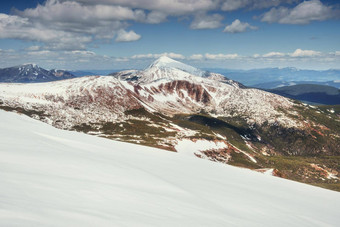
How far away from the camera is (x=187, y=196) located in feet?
36.6

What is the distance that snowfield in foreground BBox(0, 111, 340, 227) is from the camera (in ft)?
19.9

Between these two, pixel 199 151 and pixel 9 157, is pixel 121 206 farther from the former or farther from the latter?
pixel 199 151

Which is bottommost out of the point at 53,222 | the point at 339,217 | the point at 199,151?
the point at 199,151

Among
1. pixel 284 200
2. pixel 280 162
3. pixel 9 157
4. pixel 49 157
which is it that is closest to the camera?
pixel 9 157

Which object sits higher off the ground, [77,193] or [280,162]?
[77,193]

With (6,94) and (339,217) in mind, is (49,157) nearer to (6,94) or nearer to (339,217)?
(339,217)

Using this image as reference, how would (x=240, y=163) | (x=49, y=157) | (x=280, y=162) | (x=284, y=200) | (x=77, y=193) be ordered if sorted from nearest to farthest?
Answer: 1. (x=77, y=193)
2. (x=49, y=157)
3. (x=284, y=200)
4. (x=240, y=163)
5. (x=280, y=162)

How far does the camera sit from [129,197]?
8898 millimetres

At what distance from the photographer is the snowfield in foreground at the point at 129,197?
6074 millimetres

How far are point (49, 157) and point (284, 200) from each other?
47.7 feet

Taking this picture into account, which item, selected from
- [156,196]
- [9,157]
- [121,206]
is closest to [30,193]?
[121,206]

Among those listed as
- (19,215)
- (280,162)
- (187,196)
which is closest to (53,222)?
(19,215)

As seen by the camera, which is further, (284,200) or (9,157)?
(284,200)

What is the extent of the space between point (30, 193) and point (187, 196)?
696 centimetres
